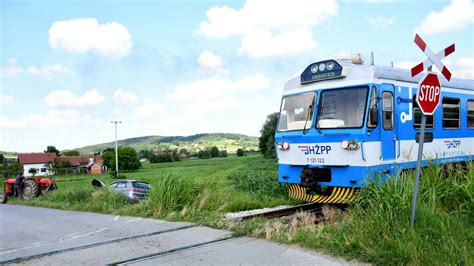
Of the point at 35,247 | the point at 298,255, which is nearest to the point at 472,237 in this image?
the point at 298,255

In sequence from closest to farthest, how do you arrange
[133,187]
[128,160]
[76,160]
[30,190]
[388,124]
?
[388,124] → [30,190] → [133,187] → [128,160] → [76,160]

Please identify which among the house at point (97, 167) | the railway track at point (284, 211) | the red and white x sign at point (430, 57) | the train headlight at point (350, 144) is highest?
the red and white x sign at point (430, 57)

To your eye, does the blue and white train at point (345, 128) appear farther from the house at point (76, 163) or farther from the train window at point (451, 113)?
the house at point (76, 163)

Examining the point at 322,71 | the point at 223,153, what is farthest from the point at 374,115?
the point at 223,153

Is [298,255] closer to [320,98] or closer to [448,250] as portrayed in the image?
[448,250]

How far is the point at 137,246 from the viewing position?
276 inches

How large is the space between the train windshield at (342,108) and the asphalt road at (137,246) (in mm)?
3997

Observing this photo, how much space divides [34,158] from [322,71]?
11249 centimetres

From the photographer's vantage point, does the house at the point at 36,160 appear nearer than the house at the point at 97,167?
No

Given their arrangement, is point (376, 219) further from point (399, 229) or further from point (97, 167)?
point (97, 167)

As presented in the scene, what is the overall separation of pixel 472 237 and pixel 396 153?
402 centimetres

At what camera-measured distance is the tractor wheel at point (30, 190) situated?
725 inches

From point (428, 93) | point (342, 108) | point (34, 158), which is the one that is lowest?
point (34, 158)

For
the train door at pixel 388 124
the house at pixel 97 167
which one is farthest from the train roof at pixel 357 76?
the house at pixel 97 167
